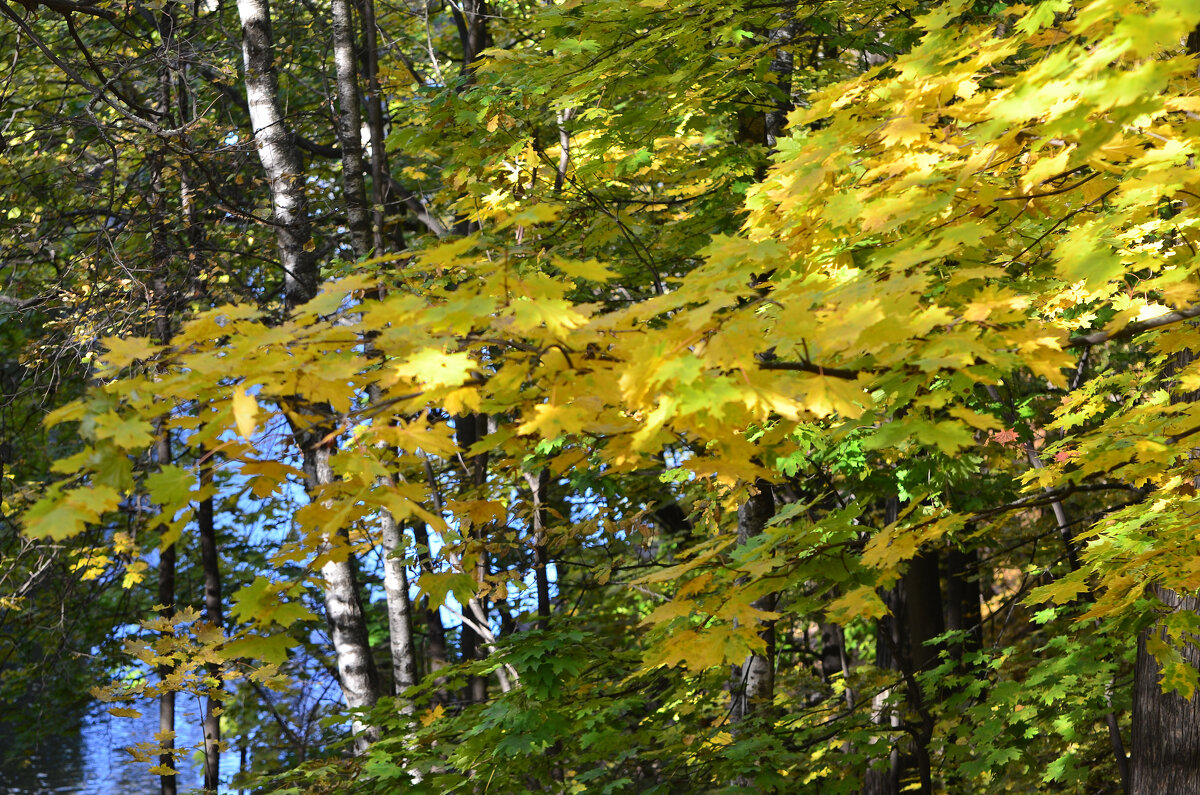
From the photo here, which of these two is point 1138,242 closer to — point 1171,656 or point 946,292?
point 1171,656

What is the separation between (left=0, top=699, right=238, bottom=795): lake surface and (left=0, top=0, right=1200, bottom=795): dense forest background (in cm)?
563

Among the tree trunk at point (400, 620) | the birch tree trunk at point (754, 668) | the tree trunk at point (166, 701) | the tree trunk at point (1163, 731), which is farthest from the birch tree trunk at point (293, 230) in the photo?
the tree trunk at point (1163, 731)

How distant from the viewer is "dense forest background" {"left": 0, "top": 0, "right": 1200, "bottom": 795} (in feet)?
7.89

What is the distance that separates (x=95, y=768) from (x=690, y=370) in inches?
823

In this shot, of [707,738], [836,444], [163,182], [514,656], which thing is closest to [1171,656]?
[836,444]

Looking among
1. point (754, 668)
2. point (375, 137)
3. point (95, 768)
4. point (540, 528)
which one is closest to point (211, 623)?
point (540, 528)

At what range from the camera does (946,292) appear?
309cm

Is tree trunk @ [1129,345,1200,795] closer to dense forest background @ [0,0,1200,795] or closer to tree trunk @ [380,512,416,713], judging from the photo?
dense forest background @ [0,0,1200,795]

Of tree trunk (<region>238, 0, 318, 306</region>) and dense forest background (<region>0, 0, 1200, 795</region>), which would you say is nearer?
dense forest background (<region>0, 0, 1200, 795</region>)

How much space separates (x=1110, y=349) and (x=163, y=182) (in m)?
10.0

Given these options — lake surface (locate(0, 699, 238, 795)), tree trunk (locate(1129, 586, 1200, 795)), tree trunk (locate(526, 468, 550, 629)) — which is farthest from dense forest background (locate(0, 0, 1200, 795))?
lake surface (locate(0, 699, 238, 795))

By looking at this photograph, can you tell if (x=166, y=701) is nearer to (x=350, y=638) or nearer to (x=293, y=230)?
(x=350, y=638)

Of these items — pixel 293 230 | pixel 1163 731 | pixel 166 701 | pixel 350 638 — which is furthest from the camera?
pixel 166 701

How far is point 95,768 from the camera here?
61.3 feet
